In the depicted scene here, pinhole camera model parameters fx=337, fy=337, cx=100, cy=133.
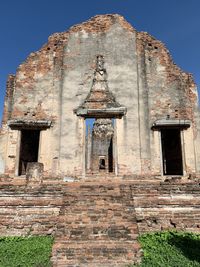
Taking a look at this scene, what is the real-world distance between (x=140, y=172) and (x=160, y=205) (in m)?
4.21

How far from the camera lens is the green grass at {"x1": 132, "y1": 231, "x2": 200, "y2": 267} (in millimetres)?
6438

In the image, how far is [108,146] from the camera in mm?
25422

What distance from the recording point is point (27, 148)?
1585 cm

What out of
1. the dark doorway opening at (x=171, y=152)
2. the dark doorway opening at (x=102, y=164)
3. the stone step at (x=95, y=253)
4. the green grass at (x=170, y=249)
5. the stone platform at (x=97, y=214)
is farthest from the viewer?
the dark doorway opening at (x=102, y=164)

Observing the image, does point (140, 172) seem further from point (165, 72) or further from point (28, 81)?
point (28, 81)

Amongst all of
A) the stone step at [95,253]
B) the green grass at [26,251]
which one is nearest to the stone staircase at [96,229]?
the stone step at [95,253]

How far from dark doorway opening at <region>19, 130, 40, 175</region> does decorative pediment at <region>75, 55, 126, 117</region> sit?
3110 mm

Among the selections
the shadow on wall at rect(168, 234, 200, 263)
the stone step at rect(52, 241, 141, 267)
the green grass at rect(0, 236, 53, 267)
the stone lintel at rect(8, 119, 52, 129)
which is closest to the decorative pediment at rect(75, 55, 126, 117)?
the stone lintel at rect(8, 119, 52, 129)

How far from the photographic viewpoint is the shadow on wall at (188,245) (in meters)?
6.79

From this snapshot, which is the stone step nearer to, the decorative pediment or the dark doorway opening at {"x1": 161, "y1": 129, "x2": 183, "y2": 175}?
the decorative pediment

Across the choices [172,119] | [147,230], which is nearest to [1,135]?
[172,119]

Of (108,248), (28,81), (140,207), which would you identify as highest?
(28,81)

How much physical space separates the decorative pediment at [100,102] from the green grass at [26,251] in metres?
6.58

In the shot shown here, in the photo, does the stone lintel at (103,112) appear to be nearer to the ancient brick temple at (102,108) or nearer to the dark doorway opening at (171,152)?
the ancient brick temple at (102,108)
